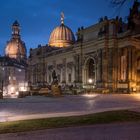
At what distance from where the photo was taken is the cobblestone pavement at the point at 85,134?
38.3 ft

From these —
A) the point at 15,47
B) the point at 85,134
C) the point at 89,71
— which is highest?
the point at 15,47

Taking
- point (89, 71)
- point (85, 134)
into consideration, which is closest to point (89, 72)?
point (89, 71)

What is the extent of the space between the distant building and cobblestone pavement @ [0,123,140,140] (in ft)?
365

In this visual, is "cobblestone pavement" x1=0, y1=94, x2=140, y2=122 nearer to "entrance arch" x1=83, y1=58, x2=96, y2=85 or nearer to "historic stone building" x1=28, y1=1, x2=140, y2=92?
"historic stone building" x1=28, y1=1, x2=140, y2=92

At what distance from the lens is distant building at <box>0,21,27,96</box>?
128125 mm

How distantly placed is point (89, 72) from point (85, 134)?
58515 mm

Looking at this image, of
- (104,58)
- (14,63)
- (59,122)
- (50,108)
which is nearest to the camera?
(59,122)

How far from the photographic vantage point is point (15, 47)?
14688cm

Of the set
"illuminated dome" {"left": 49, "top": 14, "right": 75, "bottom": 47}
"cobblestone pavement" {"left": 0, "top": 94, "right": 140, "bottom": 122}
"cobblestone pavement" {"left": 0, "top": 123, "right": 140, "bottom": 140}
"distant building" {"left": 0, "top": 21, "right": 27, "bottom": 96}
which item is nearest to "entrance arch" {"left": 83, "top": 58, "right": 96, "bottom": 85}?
"illuminated dome" {"left": 49, "top": 14, "right": 75, "bottom": 47}

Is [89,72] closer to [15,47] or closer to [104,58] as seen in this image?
[104,58]

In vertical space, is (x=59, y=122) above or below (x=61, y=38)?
below

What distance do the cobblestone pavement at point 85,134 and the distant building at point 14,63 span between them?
365 feet

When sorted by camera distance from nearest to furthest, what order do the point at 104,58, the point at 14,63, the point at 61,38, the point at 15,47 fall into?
the point at 104,58 < the point at 61,38 < the point at 14,63 < the point at 15,47

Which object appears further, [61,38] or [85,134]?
[61,38]
